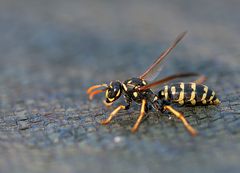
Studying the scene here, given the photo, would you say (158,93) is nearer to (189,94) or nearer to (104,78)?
(189,94)

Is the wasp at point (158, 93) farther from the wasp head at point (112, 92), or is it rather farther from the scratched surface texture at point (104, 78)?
the scratched surface texture at point (104, 78)

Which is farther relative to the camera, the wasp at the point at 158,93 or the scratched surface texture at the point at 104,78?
the wasp at the point at 158,93

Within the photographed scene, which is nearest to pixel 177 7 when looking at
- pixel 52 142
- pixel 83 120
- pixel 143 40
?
pixel 143 40

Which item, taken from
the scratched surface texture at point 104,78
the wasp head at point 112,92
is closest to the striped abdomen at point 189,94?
the scratched surface texture at point 104,78

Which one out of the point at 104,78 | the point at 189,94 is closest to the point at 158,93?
the point at 189,94

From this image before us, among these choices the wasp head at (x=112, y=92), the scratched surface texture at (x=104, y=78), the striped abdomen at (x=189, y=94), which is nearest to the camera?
the scratched surface texture at (x=104, y=78)

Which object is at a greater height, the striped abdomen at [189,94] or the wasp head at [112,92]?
the wasp head at [112,92]

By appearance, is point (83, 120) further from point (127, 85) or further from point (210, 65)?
point (210, 65)
